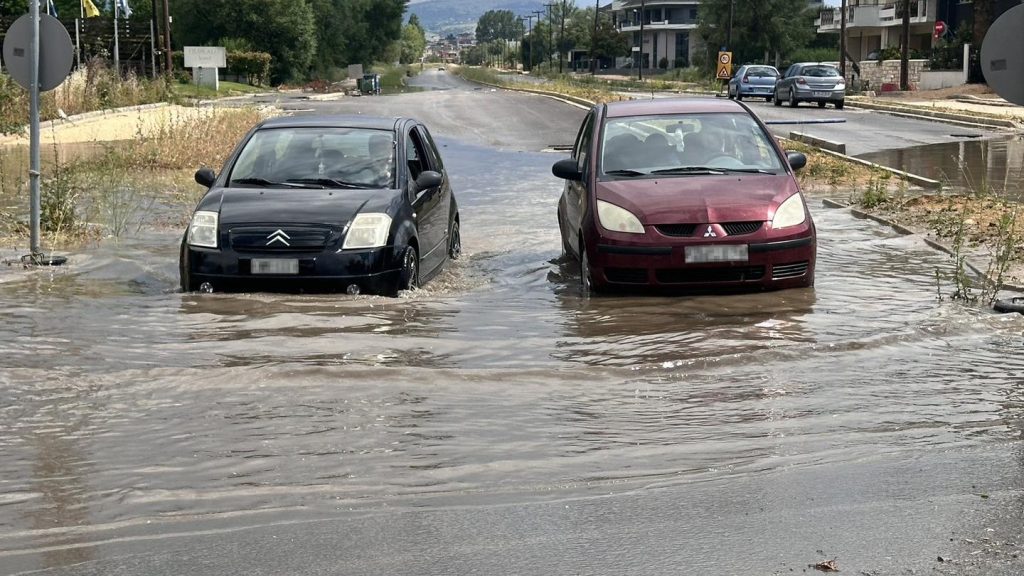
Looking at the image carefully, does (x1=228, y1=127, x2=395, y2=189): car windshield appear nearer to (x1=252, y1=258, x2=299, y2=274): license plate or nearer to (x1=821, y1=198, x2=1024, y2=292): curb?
(x1=252, y1=258, x2=299, y2=274): license plate

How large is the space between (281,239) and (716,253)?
10.2 feet

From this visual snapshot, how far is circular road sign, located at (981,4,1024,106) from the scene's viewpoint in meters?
9.02

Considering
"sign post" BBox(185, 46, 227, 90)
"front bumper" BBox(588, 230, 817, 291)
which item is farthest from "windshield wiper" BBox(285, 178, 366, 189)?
"sign post" BBox(185, 46, 227, 90)

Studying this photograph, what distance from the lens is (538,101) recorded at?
53.4 m

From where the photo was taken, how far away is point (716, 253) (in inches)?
381

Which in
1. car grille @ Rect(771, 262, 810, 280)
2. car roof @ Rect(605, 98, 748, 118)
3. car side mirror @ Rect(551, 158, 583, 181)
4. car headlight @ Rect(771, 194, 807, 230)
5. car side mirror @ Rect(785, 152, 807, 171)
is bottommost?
car grille @ Rect(771, 262, 810, 280)

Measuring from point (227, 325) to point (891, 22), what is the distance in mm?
84925

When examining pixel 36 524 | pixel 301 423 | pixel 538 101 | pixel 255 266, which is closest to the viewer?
pixel 36 524

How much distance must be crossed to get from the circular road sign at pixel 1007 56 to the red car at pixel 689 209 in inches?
65.5

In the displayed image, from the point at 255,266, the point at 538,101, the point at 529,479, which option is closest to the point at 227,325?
the point at 255,266

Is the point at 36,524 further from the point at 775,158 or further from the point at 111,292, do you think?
the point at 775,158

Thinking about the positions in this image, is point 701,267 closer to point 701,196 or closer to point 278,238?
point 701,196

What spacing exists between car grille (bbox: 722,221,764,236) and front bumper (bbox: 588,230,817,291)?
0.34 ft

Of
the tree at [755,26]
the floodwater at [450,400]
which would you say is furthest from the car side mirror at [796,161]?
the tree at [755,26]
